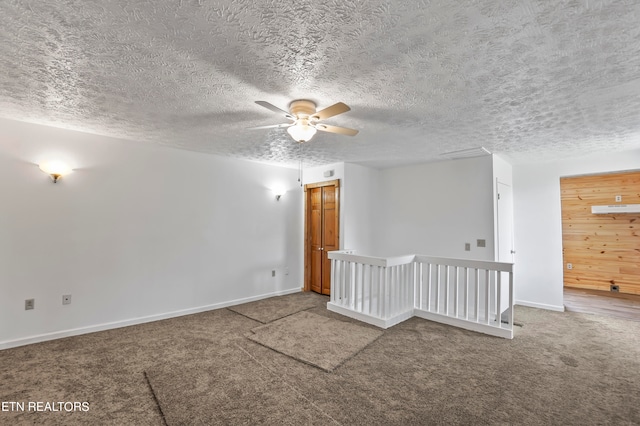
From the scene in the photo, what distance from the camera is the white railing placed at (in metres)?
3.46

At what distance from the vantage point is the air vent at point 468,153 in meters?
4.00

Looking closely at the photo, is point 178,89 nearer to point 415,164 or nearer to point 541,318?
point 415,164

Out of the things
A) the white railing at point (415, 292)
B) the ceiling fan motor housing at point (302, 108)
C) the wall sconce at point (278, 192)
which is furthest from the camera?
the wall sconce at point (278, 192)

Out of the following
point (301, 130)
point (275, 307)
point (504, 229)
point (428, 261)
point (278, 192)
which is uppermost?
point (301, 130)

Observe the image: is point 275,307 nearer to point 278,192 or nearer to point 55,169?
point 278,192

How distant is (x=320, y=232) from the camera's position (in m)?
5.52

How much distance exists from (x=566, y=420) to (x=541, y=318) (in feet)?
8.80

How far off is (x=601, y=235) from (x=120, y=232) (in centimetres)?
863

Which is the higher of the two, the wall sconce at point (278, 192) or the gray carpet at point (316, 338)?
the wall sconce at point (278, 192)

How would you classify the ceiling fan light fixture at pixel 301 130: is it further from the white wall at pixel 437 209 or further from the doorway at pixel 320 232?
the white wall at pixel 437 209

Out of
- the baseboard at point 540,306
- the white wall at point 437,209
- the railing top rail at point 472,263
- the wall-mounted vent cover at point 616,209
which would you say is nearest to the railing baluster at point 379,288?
the railing top rail at point 472,263

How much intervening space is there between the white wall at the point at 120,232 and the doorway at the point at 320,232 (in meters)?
0.82

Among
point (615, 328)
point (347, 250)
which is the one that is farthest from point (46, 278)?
point (615, 328)

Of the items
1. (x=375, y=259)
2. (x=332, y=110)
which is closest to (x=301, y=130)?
(x=332, y=110)
